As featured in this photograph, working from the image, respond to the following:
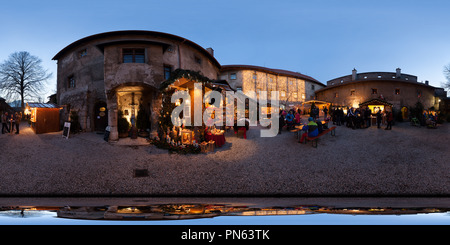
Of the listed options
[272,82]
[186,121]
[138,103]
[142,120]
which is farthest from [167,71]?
[272,82]

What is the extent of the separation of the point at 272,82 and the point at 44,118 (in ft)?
89.6

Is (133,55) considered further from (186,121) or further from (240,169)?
(240,169)

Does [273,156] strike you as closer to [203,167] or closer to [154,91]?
[203,167]

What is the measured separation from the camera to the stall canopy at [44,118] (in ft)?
43.8

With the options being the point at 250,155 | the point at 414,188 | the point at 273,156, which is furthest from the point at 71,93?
the point at 414,188

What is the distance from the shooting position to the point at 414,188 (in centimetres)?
539

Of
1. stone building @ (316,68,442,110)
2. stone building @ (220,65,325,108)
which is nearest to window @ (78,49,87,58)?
stone building @ (220,65,325,108)

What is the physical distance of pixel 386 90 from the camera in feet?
76.1

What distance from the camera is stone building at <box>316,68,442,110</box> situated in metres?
23.1

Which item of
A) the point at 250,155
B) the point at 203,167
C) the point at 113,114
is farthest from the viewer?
the point at 113,114

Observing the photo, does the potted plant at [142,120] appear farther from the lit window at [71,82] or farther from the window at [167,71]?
the lit window at [71,82]

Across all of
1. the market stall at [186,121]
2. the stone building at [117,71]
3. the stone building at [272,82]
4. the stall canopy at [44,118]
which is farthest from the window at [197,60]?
the stall canopy at [44,118]

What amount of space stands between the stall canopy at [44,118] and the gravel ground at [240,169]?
3.59m

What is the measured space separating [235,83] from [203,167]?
20.1 m
